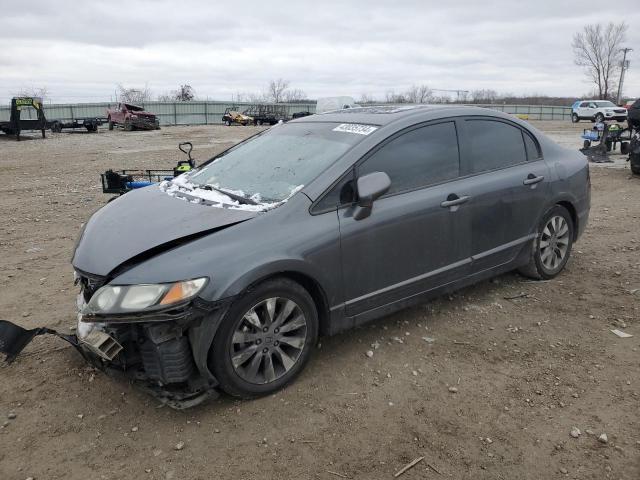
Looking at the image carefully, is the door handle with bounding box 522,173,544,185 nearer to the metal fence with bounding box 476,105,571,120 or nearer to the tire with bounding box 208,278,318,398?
the tire with bounding box 208,278,318,398

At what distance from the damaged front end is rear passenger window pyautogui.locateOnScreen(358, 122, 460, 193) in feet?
4.78

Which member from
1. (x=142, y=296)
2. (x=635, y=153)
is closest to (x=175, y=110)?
(x=635, y=153)

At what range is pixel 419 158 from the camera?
12.6 ft

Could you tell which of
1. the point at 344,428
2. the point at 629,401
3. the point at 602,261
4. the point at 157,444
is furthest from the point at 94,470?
the point at 602,261

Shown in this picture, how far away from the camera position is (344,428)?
2.90 meters

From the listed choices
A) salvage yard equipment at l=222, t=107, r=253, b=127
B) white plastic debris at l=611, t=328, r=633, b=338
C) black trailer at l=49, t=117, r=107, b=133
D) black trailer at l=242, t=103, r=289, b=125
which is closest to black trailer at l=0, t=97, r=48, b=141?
black trailer at l=49, t=117, r=107, b=133

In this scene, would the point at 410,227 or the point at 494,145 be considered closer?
the point at 410,227

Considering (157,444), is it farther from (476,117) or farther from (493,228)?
(476,117)

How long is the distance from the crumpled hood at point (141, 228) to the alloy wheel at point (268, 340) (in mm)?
554

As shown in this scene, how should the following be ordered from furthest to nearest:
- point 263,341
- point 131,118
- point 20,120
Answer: point 131,118
point 20,120
point 263,341

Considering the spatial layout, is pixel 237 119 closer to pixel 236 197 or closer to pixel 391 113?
pixel 391 113

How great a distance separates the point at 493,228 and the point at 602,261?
82.4 inches

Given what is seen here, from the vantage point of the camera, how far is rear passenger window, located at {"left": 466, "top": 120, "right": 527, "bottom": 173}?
421cm

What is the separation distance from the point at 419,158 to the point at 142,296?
217cm
